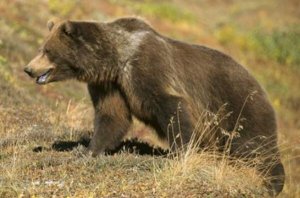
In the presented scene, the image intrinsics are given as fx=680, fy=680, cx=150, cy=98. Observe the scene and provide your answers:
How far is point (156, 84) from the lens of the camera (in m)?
7.58

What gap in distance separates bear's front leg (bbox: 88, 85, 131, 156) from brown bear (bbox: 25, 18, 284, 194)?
0.04 ft

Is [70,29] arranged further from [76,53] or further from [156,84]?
[156,84]

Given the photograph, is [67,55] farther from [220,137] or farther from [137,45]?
[220,137]

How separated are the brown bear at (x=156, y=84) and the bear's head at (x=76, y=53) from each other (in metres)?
→ 0.01

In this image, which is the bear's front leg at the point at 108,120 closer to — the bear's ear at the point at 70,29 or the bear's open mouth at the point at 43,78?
the bear's open mouth at the point at 43,78

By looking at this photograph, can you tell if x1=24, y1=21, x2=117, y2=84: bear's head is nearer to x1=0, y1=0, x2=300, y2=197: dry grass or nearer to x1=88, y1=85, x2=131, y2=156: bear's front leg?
x1=88, y1=85, x2=131, y2=156: bear's front leg

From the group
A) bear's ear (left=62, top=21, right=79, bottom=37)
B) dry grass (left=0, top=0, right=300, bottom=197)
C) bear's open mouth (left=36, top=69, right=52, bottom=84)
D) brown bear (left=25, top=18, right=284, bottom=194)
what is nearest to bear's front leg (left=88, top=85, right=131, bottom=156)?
brown bear (left=25, top=18, right=284, bottom=194)

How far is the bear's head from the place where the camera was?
311 inches

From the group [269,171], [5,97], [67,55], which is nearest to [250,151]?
[269,171]

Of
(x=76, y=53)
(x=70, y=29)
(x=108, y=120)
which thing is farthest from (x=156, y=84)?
(x=70, y=29)

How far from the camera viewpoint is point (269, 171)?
8.34 metres

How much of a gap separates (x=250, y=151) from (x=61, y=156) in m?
2.34

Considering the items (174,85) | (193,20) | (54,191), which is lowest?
(193,20)

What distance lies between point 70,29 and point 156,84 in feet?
3.98
